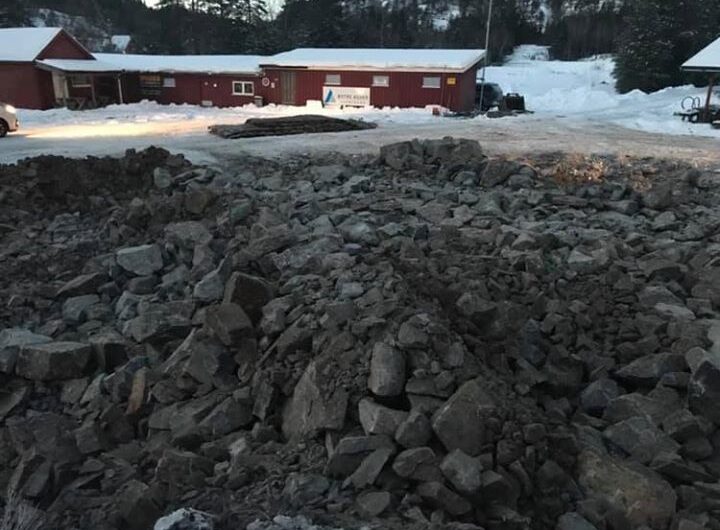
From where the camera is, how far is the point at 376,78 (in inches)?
1243

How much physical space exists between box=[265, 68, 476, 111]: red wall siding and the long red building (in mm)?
48

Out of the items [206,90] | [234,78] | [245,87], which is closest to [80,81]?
[206,90]

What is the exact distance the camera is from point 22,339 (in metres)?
7.88

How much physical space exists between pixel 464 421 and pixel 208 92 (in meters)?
31.9

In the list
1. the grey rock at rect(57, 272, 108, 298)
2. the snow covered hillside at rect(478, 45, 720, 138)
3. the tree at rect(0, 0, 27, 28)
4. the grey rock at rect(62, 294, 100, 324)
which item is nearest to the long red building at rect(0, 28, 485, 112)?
the snow covered hillside at rect(478, 45, 720, 138)

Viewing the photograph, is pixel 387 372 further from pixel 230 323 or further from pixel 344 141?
pixel 344 141

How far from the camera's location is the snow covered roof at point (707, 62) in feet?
82.1

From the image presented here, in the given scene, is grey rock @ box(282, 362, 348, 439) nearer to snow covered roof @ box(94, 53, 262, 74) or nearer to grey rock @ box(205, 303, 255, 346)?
grey rock @ box(205, 303, 255, 346)

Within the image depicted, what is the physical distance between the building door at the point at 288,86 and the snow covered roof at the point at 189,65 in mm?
1343

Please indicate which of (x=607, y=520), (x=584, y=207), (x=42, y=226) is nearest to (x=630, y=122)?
(x=584, y=207)

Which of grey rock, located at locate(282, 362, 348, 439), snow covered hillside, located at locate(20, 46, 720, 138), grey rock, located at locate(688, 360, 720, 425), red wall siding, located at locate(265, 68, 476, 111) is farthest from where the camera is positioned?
red wall siding, located at locate(265, 68, 476, 111)

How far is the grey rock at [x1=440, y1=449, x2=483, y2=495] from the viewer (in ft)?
14.9

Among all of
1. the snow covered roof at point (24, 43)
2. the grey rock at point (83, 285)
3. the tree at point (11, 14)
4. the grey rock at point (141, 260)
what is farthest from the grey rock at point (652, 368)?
the tree at point (11, 14)

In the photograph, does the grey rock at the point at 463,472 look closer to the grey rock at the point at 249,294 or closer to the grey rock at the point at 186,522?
→ the grey rock at the point at 186,522
